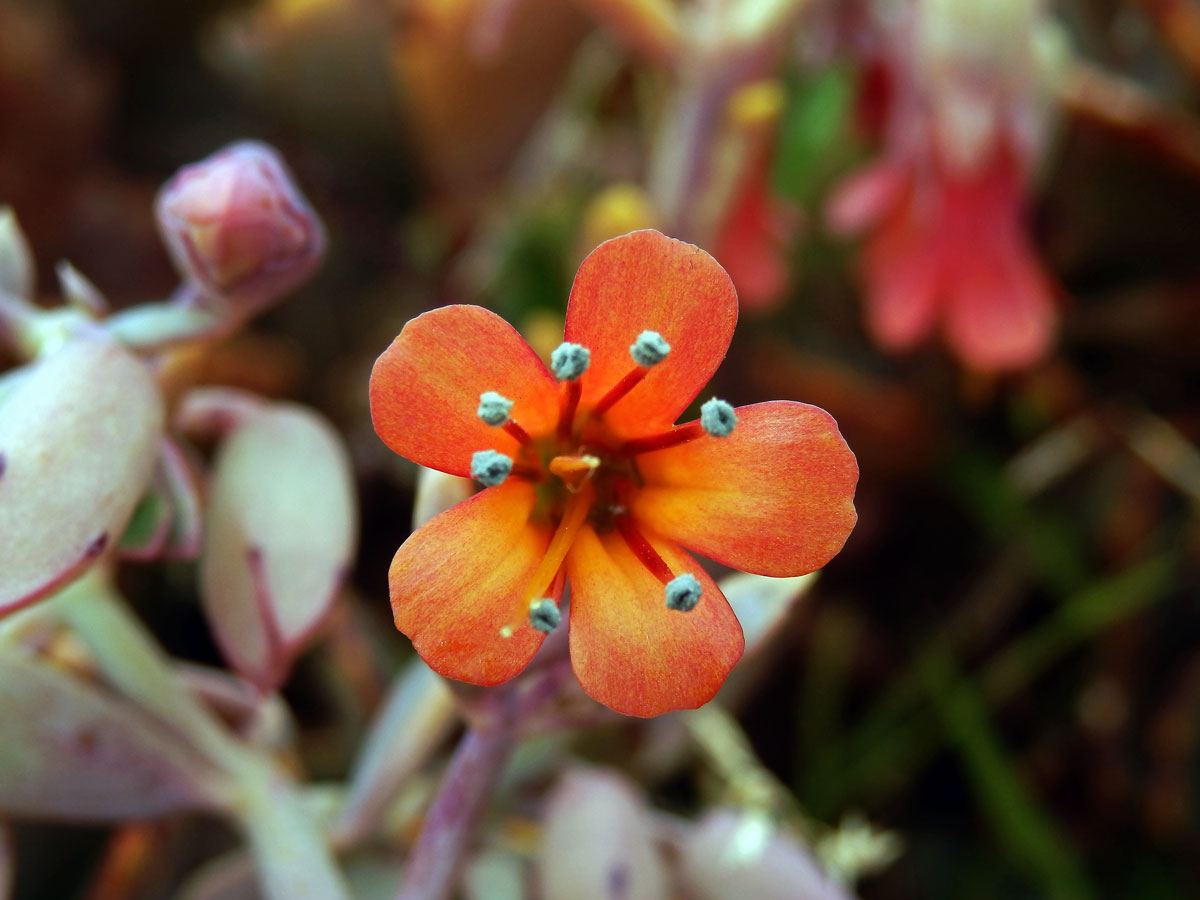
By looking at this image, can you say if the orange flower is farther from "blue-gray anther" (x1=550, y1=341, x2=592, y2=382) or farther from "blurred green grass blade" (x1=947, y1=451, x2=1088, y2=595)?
"blurred green grass blade" (x1=947, y1=451, x2=1088, y2=595)

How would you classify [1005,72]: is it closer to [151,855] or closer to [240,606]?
[240,606]

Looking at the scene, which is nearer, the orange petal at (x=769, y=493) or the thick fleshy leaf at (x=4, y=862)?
the orange petal at (x=769, y=493)

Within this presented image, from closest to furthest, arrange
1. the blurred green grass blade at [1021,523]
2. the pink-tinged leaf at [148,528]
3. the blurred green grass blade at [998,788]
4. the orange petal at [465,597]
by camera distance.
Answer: the orange petal at [465,597], the pink-tinged leaf at [148,528], the blurred green grass blade at [998,788], the blurred green grass blade at [1021,523]

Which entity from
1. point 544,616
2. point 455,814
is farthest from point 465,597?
point 455,814

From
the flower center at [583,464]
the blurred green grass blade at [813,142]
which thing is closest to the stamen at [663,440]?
the flower center at [583,464]

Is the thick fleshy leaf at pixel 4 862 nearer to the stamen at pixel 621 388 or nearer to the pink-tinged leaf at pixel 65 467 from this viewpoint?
the pink-tinged leaf at pixel 65 467

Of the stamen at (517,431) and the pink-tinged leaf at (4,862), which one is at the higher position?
the stamen at (517,431)

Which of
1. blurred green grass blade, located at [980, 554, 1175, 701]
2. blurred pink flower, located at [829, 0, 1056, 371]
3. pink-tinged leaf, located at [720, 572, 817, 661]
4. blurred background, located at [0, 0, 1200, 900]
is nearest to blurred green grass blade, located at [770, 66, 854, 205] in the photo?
blurred background, located at [0, 0, 1200, 900]
